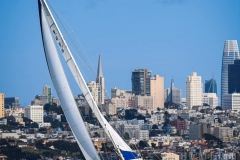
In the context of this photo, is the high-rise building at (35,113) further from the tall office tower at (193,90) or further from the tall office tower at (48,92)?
the tall office tower at (193,90)

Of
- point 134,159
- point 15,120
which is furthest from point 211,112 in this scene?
point 134,159

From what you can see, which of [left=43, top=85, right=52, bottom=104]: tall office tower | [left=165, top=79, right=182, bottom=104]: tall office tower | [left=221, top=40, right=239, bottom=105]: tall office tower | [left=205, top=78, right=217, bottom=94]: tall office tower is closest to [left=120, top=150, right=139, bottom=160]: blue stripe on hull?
[left=43, top=85, right=52, bottom=104]: tall office tower

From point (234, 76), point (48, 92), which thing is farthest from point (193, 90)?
point (48, 92)

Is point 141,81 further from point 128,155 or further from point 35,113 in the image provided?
point 128,155

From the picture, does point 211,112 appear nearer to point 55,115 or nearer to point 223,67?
point 55,115

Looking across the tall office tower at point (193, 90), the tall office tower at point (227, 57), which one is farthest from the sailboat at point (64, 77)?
the tall office tower at point (227, 57)
